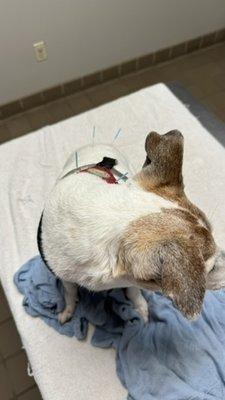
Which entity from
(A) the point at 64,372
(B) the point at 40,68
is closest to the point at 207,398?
(A) the point at 64,372

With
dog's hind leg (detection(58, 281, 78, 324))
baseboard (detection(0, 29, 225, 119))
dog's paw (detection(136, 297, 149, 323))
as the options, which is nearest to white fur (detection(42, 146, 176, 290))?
dog's hind leg (detection(58, 281, 78, 324))

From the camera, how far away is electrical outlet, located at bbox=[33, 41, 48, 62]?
9.05 ft

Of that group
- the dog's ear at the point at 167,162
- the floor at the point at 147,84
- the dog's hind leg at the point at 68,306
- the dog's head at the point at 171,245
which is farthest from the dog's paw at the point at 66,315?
the floor at the point at 147,84

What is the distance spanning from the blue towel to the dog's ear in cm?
60

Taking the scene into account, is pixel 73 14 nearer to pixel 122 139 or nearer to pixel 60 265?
pixel 122 139

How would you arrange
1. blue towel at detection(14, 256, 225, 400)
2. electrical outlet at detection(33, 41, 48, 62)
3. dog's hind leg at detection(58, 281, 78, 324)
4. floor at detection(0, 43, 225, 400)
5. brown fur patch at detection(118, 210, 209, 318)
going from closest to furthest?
brown fur patch at detection(118, 210, 209, 318), blue towel at detection(14, 256, 225, 400), dog's hind leg at detection(58, 281, 78, 324), electrical outlet at detection(33, 41, 48, 62), floor at detection(0, 43, 225, 400)

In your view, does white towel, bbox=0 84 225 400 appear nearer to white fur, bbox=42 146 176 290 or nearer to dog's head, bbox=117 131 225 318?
white fur, bbox=42 146 176 290

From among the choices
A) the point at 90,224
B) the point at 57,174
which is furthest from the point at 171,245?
the point at 57,174

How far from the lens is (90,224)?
1118mm

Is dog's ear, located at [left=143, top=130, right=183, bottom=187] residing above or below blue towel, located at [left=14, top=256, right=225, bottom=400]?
above

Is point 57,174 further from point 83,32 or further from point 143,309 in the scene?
point 83,32

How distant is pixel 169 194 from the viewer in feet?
3.71

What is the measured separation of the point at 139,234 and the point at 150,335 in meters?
0.64

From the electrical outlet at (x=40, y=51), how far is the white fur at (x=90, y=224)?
1797 mm
